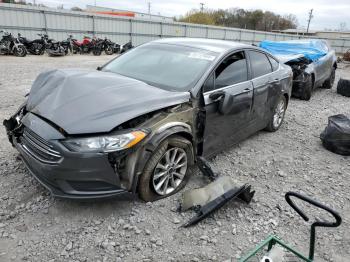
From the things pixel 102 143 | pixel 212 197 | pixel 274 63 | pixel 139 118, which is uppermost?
pixel 274 63

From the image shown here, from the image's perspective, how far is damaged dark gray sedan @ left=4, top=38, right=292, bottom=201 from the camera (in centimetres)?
248

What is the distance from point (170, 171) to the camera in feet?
10.1

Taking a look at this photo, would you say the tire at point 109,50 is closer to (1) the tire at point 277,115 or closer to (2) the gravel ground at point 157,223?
(1) the tire at point 277,115

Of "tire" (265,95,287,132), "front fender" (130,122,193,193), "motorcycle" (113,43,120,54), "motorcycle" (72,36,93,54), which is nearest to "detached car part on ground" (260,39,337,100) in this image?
"tire" (265,95,287,132)

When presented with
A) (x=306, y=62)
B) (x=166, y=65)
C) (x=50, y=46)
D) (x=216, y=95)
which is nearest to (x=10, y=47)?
(x=50, y=46)

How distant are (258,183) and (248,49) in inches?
74.8

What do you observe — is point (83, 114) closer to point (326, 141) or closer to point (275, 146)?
point (275, 146)

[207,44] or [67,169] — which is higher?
[207,44]

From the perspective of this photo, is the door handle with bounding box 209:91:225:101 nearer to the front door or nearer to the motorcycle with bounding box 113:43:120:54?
the front door

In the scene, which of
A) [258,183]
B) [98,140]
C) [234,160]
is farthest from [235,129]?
[98,140]

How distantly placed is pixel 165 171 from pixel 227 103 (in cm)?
107

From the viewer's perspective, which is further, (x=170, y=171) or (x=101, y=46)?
(x=101, y=46)

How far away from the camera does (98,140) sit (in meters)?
2.48

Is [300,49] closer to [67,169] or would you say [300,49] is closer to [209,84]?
[209,84]
